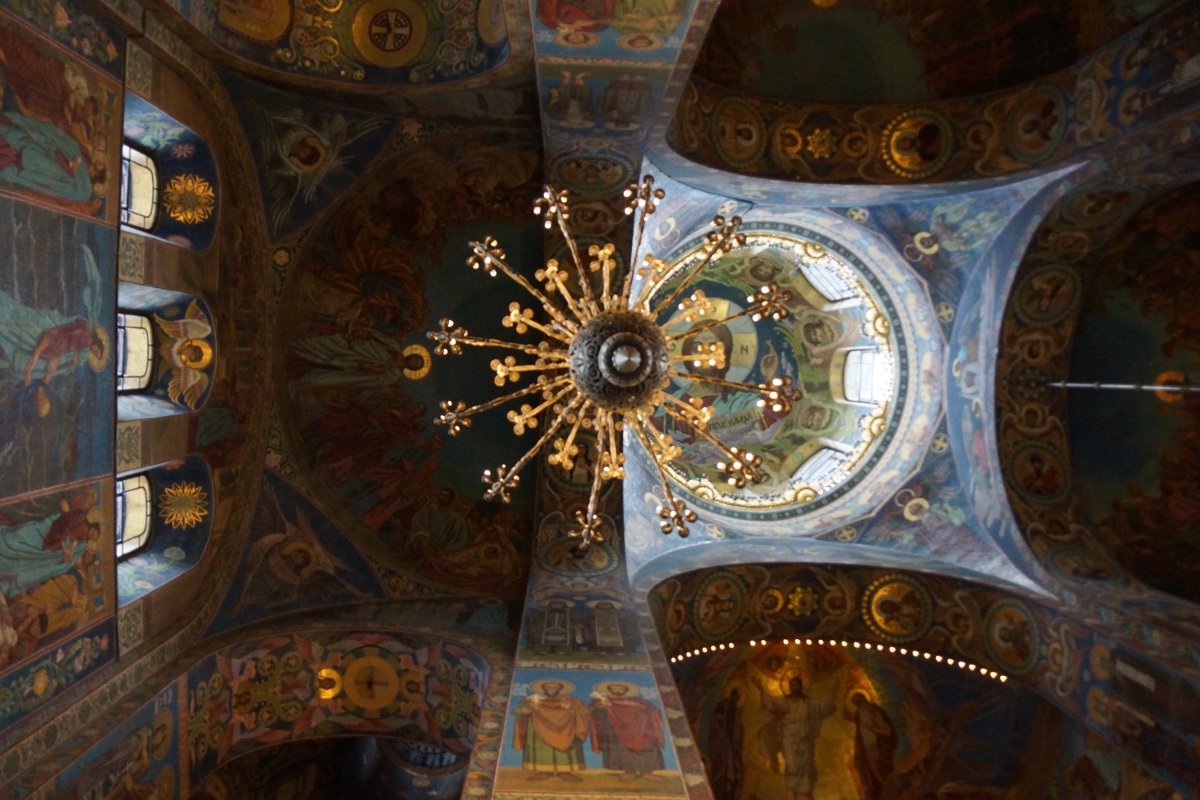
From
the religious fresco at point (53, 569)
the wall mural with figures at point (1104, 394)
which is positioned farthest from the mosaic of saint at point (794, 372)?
the religious fresco at point (53, 569)

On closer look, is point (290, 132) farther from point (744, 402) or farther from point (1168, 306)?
point (1168, 306)

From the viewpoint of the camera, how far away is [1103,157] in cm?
786

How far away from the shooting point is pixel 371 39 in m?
8.58

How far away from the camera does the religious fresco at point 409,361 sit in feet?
32.5

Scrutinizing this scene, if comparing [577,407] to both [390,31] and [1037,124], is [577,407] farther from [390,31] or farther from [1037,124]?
[1037,124]

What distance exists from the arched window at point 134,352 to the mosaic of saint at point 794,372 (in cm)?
718

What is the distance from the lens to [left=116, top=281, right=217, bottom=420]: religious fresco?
27.0ft

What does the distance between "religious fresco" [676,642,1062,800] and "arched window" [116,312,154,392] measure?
24.5 ft

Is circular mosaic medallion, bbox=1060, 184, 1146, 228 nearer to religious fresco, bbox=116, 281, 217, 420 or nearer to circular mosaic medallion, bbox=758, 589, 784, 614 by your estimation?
circular mosaic medallion, bbox=758, 589, 784, 614

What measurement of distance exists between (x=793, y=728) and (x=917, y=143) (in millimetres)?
7983

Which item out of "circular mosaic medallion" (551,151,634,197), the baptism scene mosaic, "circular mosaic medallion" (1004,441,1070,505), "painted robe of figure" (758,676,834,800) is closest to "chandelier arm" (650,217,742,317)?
the baptism scene mosaic

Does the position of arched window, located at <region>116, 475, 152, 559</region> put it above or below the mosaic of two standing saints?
below

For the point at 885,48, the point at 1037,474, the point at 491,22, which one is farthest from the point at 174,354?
the point at 1037,474

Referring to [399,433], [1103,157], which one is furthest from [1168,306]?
[399,433]
